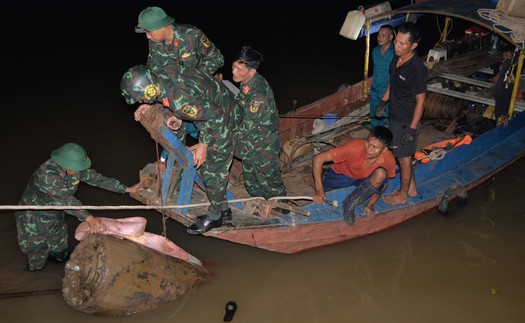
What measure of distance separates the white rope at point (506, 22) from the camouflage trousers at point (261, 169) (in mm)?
3369

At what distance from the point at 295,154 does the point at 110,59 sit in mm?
6489

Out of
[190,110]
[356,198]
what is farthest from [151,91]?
[356,198]

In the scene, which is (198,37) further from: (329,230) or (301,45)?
(301,45)

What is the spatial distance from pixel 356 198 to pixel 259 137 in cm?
122

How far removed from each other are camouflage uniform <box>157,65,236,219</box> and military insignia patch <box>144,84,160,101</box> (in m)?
0.07

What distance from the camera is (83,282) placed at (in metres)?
4.52

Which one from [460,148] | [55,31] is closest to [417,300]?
[460,148]

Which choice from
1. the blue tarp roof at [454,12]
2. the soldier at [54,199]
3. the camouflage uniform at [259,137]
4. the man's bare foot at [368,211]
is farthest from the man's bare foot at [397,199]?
the soldier at [54,199]

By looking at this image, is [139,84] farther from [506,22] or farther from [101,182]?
[506,22]

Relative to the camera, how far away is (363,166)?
568 cm

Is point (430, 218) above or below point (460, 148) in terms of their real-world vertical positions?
below

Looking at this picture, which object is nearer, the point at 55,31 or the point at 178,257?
the point at 178,257

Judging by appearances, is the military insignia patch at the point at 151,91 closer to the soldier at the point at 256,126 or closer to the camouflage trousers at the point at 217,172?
the camouflage trousers at the point at 217,172

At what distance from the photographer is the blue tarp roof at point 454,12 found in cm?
669
